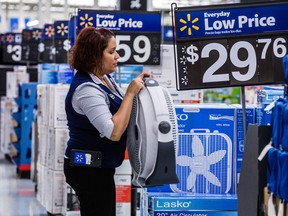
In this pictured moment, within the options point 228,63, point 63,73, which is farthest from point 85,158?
point 63,73

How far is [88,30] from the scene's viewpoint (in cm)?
494

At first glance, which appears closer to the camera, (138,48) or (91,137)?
(91,137)

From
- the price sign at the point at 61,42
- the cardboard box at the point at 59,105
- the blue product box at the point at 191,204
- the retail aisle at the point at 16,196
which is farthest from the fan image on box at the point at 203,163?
the price sign at the point at 61,42

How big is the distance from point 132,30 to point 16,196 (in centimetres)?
500

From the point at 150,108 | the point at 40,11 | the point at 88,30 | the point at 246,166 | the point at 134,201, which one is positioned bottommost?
the point at 134,201

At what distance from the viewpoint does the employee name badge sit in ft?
15.6

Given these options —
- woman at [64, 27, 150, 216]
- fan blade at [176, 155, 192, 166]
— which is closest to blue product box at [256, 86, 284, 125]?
fan blade at [176, 155, 192, 166]

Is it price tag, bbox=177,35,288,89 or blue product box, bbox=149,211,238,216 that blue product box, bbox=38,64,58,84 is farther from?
blue product box, bbox=149,211,238,216

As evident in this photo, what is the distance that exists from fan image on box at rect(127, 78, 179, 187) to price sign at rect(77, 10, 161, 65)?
11.9ft

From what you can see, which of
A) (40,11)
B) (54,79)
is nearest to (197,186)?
(54,79)

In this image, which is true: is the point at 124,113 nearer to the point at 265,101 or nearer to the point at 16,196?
the point at 265,101

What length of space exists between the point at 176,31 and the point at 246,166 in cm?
133

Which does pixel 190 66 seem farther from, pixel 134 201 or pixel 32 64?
pixel 32 64

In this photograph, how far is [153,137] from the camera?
15.6ft
